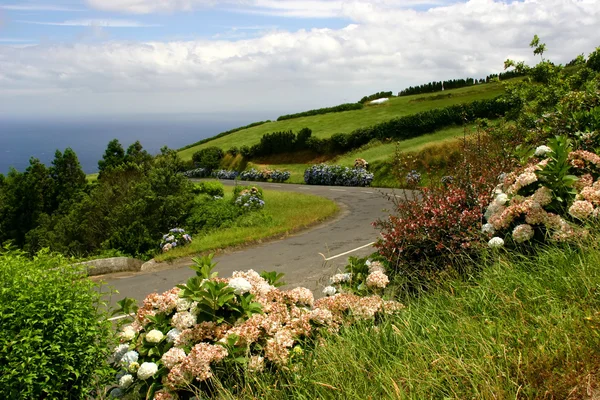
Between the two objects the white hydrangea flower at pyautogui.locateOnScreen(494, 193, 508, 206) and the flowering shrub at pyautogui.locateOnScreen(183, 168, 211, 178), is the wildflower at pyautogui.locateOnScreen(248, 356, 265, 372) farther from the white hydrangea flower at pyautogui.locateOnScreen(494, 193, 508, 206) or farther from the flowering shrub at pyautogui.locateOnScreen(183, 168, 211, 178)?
the flowering shrub at pyautogui.locateOnScreen(183, 168, 211, 178)

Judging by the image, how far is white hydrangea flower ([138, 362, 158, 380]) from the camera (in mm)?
3850

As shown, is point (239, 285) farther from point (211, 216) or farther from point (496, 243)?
point (211, 216)

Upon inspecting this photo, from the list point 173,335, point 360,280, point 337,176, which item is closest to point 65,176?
point 337,176

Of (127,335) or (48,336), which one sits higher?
(48,336)

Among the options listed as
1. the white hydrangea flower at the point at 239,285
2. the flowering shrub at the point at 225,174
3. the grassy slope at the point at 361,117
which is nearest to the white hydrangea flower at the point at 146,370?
the white hydrangea flower at the point at 239,285

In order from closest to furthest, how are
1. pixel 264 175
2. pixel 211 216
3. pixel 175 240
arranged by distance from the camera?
pixel 175 240, pixel 211 216, pixel 264 175

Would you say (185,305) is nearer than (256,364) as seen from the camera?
No

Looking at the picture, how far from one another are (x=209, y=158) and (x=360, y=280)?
155 ft

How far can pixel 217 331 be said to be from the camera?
4016 mm

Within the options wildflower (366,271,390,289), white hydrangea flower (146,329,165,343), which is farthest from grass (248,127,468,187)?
white hydrangea flower (146,329,165,343)

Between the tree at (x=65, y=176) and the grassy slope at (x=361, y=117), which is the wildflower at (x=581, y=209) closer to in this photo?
the tree at (x=65, y=176)

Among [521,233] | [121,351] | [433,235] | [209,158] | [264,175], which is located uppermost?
[521,233]

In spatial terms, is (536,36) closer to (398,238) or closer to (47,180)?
(398,238)

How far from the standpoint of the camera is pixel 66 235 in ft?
70.9
